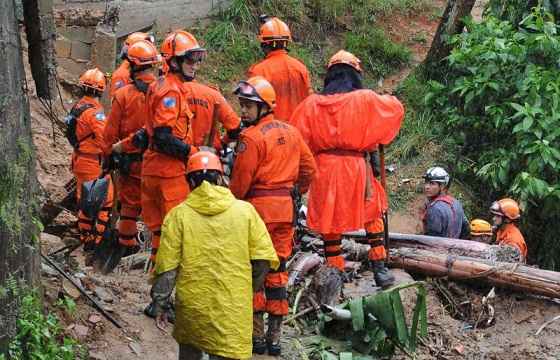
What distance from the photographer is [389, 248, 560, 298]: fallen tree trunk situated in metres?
9.04

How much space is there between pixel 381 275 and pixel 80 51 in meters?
6.66

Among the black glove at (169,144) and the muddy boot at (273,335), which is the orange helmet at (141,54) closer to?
the black glove at (169,144)

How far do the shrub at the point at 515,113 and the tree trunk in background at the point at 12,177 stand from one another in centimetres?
691

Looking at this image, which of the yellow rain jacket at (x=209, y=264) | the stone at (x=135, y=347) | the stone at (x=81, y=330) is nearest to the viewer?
the yellow rain jacket at (x=209, y=264)

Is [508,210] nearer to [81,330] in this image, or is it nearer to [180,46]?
[180,46]

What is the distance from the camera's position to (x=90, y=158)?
33.8 feet

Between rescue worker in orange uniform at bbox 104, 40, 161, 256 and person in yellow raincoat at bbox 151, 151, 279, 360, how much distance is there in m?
2.07

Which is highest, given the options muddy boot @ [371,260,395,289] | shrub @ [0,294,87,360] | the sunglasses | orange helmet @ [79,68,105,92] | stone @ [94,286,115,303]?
the sunglasses

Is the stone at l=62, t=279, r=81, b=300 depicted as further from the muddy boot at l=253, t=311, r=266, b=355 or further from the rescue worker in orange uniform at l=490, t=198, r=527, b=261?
the rescue worker in orange uniform at l=490, t=198, r=527, b=261

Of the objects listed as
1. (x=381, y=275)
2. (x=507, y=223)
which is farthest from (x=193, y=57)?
(x=507, y=223)

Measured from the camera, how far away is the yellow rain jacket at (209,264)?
6.01 metres

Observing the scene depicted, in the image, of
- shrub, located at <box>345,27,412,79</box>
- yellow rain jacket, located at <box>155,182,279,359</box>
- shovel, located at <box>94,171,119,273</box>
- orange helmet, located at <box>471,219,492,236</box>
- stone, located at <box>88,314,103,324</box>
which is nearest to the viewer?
yellow rain jacket, located at <box>155,182,279,359</box>

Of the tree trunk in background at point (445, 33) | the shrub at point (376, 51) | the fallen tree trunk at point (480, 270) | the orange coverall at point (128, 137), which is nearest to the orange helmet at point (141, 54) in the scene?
the orange coverall at point (128, 137)

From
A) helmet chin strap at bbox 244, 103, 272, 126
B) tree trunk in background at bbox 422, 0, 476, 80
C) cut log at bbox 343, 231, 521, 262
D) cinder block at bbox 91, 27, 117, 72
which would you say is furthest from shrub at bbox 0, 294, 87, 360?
tree trunk in background at bbox 422, 0, 476, 80
